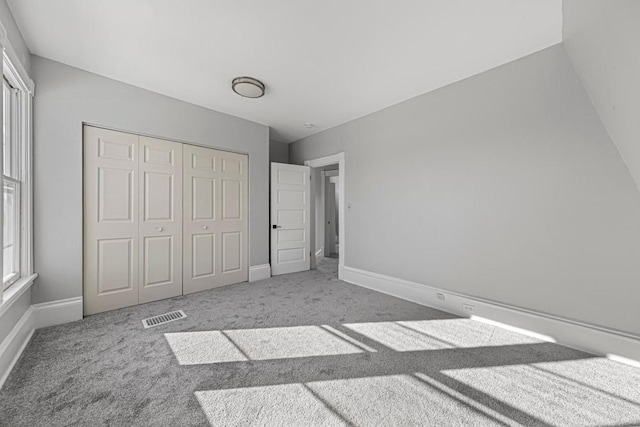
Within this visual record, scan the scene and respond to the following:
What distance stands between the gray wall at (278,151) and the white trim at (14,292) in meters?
3.56

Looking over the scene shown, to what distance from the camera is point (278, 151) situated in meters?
5.07

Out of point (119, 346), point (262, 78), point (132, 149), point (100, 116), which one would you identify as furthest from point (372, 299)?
point (100, 116)

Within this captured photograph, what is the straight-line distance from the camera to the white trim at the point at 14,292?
1650 mm

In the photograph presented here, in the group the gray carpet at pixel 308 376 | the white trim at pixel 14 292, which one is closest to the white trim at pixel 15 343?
the gray carpet at pixel 308 376

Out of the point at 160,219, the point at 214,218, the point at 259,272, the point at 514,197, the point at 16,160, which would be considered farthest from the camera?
the point at 259,272

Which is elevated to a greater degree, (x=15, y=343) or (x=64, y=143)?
(x=64, y=143)

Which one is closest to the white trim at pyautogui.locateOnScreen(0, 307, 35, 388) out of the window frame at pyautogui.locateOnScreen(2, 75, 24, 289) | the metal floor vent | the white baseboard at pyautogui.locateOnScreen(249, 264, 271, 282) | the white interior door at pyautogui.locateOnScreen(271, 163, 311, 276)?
the window frame at pyautogui.locateOnScreen(2, 75, 24, 289)

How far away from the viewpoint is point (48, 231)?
2.38 meters

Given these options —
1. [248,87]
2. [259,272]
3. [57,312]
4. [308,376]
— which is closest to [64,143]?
[57,312]

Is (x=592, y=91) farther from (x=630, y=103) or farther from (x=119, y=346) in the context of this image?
(x=119, y=346)

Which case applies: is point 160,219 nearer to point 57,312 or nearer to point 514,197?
point 57,312

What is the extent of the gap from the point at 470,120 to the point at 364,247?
2.08 m

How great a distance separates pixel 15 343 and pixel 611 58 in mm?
4162

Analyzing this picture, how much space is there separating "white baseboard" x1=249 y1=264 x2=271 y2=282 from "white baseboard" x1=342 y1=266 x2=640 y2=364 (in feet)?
6.49
